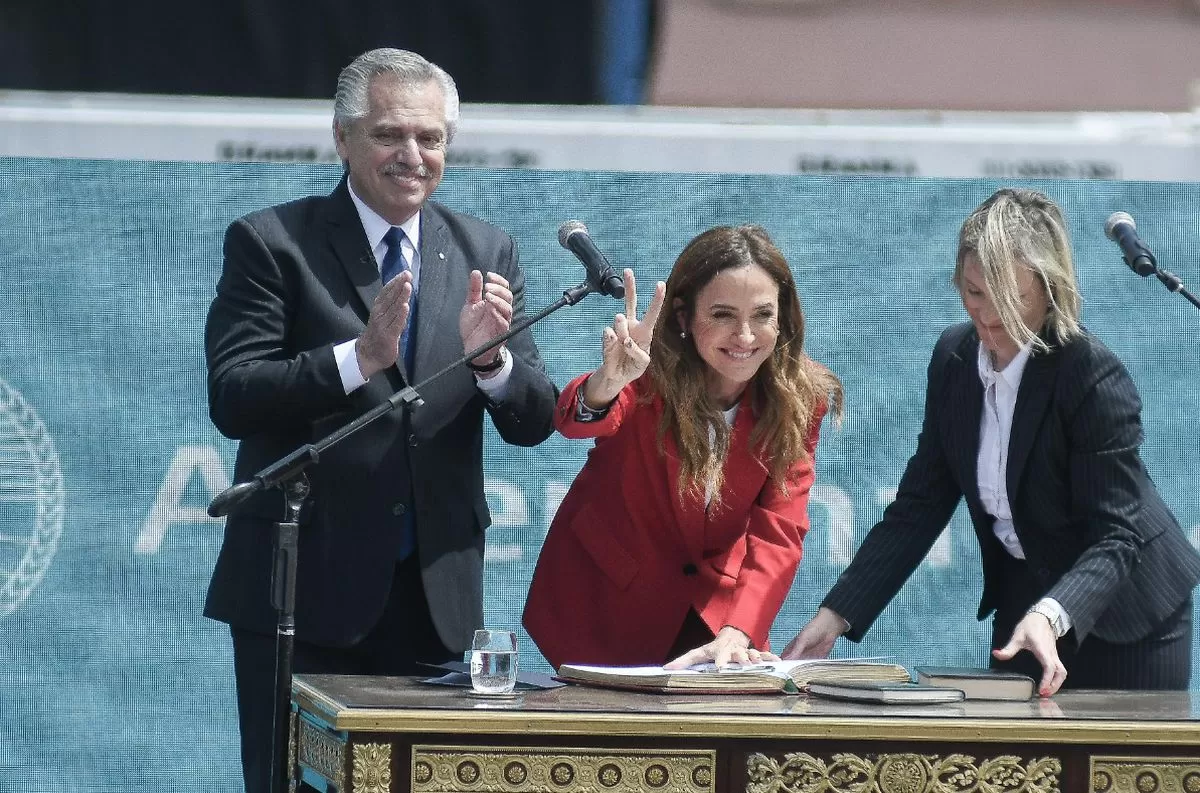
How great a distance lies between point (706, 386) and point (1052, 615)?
0.82m

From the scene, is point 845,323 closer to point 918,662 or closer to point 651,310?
point 918,662

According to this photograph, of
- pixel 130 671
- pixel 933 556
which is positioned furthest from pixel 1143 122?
pixel 130 671

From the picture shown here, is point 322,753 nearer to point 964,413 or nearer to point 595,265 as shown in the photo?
point 595,265

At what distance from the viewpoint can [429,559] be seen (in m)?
3.27

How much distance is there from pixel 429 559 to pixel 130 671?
151cm

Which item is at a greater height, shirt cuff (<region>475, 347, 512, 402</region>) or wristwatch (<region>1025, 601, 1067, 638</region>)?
shirt cuff (<region>475, 347, 512, 402</region>)

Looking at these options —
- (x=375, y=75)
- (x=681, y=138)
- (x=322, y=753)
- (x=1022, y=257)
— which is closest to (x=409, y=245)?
(x=375, y=75)

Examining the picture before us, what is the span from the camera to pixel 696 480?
133 inches

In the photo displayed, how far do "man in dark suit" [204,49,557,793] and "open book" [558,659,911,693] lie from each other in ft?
1.22

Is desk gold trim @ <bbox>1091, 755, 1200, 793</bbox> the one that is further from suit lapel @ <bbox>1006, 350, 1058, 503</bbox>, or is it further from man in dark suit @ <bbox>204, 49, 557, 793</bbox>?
man in dark suit @ <bbox>204, 49, 557, 793</bbox>

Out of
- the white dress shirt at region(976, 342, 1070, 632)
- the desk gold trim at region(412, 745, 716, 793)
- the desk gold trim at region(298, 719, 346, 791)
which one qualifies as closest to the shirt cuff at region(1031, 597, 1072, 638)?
the white dress shirt at region(976, 342, 1070, 632)

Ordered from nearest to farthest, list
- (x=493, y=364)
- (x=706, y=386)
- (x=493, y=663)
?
(x=493, y=663) < (x=493, y=364) < (x=706, y=386)

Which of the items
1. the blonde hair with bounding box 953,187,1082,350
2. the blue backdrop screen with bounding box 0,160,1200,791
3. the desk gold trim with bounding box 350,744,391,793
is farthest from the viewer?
the blue backdrop screen with bounding box 0,160,1200,791

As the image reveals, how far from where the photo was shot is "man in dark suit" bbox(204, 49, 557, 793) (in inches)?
126
